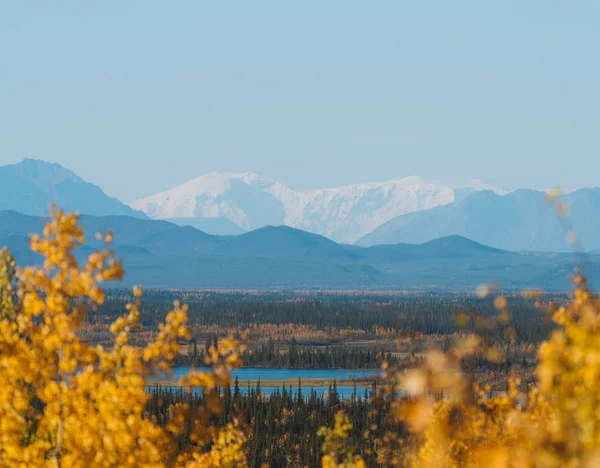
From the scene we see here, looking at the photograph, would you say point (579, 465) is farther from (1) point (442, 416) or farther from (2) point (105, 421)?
(1) point (442, 416)

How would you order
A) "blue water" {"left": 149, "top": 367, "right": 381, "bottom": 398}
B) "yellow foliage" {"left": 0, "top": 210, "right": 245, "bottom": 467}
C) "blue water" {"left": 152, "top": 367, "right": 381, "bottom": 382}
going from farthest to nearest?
"blue water" {"left": 152, "top": 367, "right": 381, "bottom": 382} < "blue water" {"left": 149, "top": 367, "right": 381, "bottom": 398} < "yellow foliage" {"left": 0, "top": 210, "right": 245, "bottom": 467}

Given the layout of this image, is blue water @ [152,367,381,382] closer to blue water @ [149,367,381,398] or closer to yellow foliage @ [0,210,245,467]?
blue water @ [149,367,381,398]

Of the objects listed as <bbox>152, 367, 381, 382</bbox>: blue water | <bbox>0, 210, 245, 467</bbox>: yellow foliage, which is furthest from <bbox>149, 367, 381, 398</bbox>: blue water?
<bbox>0, 210, 245, 467</bbox>: yellow foliage

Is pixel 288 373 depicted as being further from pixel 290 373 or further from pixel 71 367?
pixel 71 367

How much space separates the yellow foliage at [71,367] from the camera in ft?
50.3

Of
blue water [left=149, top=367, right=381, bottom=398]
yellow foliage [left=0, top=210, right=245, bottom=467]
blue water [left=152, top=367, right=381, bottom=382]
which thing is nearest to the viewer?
yellow foliage [left=0, top=210, right=245, bottom=467]

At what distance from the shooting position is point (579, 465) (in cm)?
860

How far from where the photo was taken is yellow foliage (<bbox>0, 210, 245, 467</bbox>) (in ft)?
50.3

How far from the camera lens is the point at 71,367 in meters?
15.7

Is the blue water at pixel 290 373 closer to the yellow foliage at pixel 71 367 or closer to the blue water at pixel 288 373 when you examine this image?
the blue water at pixel 288 373

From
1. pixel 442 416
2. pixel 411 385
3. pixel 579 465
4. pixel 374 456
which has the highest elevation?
pixel 411 385

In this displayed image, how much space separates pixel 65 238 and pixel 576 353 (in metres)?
9.13

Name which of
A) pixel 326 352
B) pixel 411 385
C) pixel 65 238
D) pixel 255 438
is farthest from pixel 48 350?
pixel 326 352

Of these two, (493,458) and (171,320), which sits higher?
(171,320)
